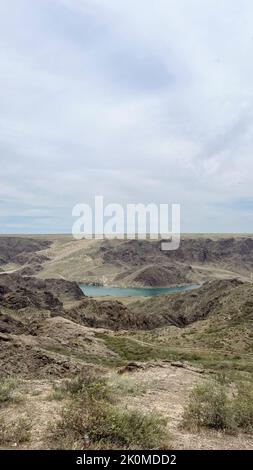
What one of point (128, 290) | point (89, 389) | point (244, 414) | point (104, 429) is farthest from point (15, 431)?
point (128, 290)

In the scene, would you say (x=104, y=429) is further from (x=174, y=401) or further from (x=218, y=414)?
(x=174, y=401)

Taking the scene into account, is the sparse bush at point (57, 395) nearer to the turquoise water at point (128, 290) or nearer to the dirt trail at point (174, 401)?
the dirt trail at point (174, 401)

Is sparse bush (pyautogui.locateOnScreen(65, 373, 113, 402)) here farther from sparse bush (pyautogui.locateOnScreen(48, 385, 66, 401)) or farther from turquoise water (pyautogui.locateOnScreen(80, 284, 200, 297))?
turquoise water (pyautogui.locateOnScreen(80, 284, 200, 297))

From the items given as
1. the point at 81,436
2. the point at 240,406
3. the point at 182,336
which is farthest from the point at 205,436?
the point at 182,336

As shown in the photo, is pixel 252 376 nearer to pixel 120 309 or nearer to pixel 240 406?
pixel 240 406

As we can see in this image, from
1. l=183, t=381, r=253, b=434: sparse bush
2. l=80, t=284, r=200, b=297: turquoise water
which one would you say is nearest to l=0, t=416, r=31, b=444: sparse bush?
l=183, t=381, r=253, b=434: sparse bush
